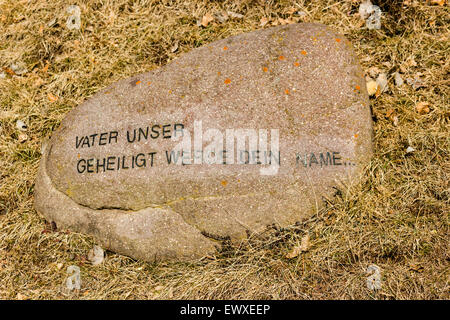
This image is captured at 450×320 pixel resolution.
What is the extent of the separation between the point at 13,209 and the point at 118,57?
190cm

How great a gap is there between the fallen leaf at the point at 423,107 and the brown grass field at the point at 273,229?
3cm

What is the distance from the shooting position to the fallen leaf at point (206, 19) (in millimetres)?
3834

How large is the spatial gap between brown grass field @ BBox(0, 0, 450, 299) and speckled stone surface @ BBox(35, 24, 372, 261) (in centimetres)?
20

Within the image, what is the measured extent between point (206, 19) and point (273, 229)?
95.8 inches

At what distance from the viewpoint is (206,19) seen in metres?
3.84

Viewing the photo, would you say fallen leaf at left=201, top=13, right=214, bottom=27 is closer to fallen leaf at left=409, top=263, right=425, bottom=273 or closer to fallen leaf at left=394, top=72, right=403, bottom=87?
fallen leaf at left=394, top=72, right=403, bottom=87

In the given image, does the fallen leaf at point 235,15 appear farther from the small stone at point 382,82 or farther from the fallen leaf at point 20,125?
the fallen leaf at point 20,125

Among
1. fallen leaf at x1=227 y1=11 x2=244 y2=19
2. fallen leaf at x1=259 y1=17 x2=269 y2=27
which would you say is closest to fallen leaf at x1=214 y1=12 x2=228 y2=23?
fallen leaf at x1=227 y1=11 x2=244 y2=19

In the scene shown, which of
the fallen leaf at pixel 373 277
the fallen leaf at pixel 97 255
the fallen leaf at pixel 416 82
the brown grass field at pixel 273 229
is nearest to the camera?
the fallen leaf at pixel 373 277

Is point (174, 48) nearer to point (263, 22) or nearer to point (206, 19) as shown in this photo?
point (206, 19)

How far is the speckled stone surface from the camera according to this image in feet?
8.75

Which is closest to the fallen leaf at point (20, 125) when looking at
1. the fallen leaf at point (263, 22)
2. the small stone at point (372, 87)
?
the fallen leaf at point (263, 22)

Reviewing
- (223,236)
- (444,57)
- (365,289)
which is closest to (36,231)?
(223,236)

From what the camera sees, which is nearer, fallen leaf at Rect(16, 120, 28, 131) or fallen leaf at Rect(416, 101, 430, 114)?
fallen leaf at Rect(416, 101, 430, 114)
